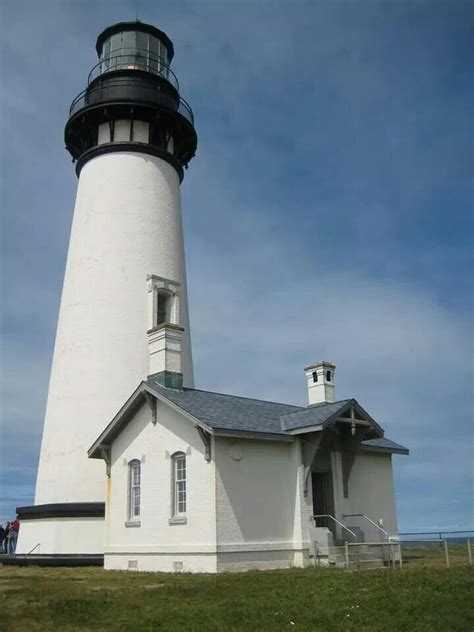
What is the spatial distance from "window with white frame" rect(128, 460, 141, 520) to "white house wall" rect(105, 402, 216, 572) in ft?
0.39

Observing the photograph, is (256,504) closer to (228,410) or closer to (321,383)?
(228,410)

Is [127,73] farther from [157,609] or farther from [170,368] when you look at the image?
[157,609]

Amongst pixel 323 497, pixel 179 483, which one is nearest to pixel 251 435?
pixel 179 483

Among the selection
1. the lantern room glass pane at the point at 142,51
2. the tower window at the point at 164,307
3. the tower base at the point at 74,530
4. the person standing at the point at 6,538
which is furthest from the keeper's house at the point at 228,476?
the lantern room glass pane at the point at 142,51

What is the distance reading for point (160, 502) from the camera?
59.6 feet

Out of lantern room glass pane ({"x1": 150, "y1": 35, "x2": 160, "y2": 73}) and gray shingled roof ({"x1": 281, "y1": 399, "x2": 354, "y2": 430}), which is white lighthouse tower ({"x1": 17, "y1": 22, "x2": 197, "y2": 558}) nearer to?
lantern room glass pane ({"x1": 150, "y1": 35, "x2": 160, "y2": 73})

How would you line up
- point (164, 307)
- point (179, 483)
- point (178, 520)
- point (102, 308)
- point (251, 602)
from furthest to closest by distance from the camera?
point (164, 307), point (102, 308), point (179, 483), point (178, 520), point (251, 602)

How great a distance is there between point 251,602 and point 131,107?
59.0 feet

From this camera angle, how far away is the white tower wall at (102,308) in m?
21.0

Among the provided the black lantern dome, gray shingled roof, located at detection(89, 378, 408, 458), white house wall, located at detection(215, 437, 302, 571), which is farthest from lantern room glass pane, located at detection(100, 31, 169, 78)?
white house wall, located at detection(215, 437, 302, 571)

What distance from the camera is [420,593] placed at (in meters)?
11.1

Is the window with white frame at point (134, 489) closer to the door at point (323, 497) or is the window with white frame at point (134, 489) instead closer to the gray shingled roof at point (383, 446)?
the door at point (323, 497)

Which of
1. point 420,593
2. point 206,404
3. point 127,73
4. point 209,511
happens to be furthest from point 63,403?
point 420,593

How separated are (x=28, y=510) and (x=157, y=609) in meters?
12.2
